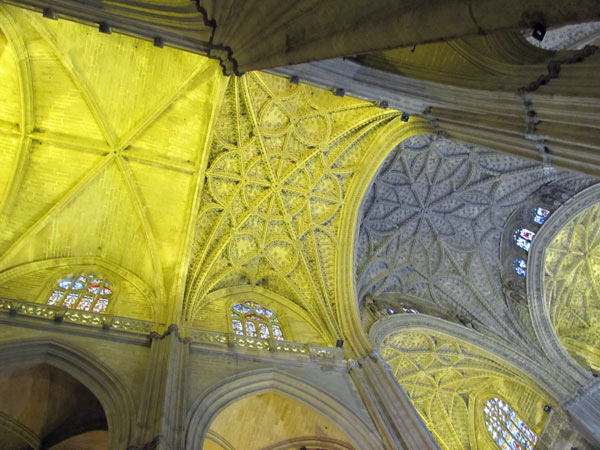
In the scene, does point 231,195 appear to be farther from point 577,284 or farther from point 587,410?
point 577,284

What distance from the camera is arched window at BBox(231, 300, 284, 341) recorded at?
1242cm

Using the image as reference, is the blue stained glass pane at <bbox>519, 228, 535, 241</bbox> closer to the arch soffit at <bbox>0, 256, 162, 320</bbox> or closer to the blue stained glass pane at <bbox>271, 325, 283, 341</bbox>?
the blue stained glass pane at <bbox>271, 325, 283, 341</bbox>

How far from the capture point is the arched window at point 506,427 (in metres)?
14.3

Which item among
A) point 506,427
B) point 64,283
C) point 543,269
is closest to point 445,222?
point 543,269

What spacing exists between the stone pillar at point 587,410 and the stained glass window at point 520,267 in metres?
4.37

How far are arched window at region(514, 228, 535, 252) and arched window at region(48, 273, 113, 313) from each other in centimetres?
1342

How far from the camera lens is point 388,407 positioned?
9.73 metres

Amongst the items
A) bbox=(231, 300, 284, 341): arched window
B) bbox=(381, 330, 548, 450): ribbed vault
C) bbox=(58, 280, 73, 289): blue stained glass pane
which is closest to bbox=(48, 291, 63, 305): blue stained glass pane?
bbox=(58, 280, 73, 289): blue stained glass pane

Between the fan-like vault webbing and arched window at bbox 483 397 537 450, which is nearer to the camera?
the fan-like vault webbing

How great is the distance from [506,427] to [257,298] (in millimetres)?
9115

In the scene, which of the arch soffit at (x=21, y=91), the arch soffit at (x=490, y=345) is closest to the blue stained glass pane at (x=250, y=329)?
the arch soffit at (x=490, y=345)

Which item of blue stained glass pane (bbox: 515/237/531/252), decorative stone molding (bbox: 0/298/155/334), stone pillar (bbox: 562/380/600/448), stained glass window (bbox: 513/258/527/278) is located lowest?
stone pillar (bbox: 562/380/600/448)

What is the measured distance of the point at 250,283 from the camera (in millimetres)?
14391

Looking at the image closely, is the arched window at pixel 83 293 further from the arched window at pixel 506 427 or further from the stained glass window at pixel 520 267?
the stained glass window at pixel 520 267
